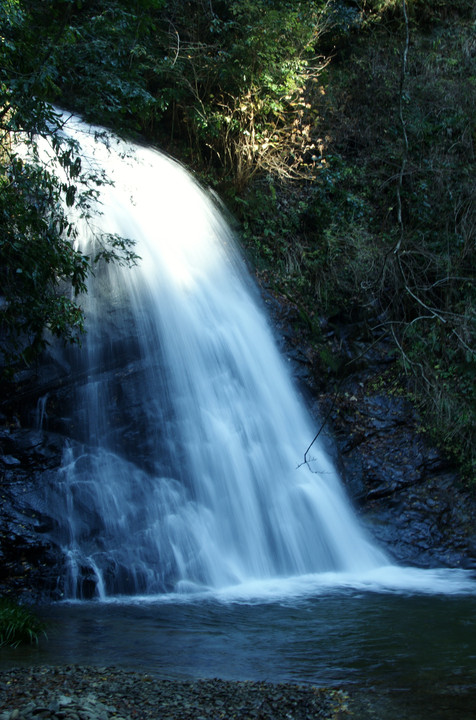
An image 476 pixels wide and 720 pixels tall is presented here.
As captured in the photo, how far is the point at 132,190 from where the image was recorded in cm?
1157

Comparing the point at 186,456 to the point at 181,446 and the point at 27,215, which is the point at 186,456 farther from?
the point at 27,215

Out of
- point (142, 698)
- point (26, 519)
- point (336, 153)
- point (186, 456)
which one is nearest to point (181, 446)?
point (186, 456)

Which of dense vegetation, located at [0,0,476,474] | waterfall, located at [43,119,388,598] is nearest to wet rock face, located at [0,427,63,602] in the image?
waterfall, located at [43,119,388,598]

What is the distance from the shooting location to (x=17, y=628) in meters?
5.29

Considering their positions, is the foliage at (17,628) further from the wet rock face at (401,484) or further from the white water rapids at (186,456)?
the wet rock face at (401,484)

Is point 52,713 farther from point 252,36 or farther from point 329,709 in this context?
point 252,36

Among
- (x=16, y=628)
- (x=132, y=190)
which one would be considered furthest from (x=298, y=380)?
(x=16, y=628)

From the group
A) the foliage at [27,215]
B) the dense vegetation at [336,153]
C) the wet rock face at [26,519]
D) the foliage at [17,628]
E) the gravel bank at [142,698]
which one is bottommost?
the gravel bank at [142,698]

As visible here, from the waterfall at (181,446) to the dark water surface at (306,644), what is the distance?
0.97 meters

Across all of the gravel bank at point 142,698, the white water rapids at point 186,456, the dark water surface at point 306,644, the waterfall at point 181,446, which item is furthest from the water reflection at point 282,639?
the waterfall at point 181,446

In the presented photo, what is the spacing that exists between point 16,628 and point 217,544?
328 centimetres

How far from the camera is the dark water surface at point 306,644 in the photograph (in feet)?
14.2

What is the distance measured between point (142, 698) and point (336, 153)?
13.0m

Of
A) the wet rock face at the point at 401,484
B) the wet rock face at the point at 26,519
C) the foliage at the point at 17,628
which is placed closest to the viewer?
the foliage at the point at 17,628
